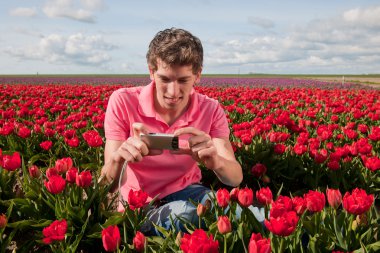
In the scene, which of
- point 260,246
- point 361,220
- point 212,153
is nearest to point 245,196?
point 212,153

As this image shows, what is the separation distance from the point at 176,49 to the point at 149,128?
2.45 ft

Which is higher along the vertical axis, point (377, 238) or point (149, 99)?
point (149, 99)

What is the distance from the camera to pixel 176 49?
270 cm

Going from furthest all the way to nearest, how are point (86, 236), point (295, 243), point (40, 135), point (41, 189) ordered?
point (40, 135)
point (41, 189)
point (86, 236)
point (295, 243)

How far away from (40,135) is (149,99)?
2977 mm

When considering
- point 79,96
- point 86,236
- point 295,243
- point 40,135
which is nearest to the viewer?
point 295,243

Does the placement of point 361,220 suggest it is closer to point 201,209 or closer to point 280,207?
point 280,207

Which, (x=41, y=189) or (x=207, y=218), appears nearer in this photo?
(x=207, y=218)

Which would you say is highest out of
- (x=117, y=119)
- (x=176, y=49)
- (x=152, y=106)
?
(x=176, y=49)

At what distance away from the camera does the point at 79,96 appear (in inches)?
453

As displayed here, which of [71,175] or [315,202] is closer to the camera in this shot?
[315,202]

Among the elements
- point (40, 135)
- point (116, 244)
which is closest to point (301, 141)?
point (116, 244)

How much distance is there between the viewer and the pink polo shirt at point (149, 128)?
3131 millimetres

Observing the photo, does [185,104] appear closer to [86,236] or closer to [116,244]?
[86,236]
